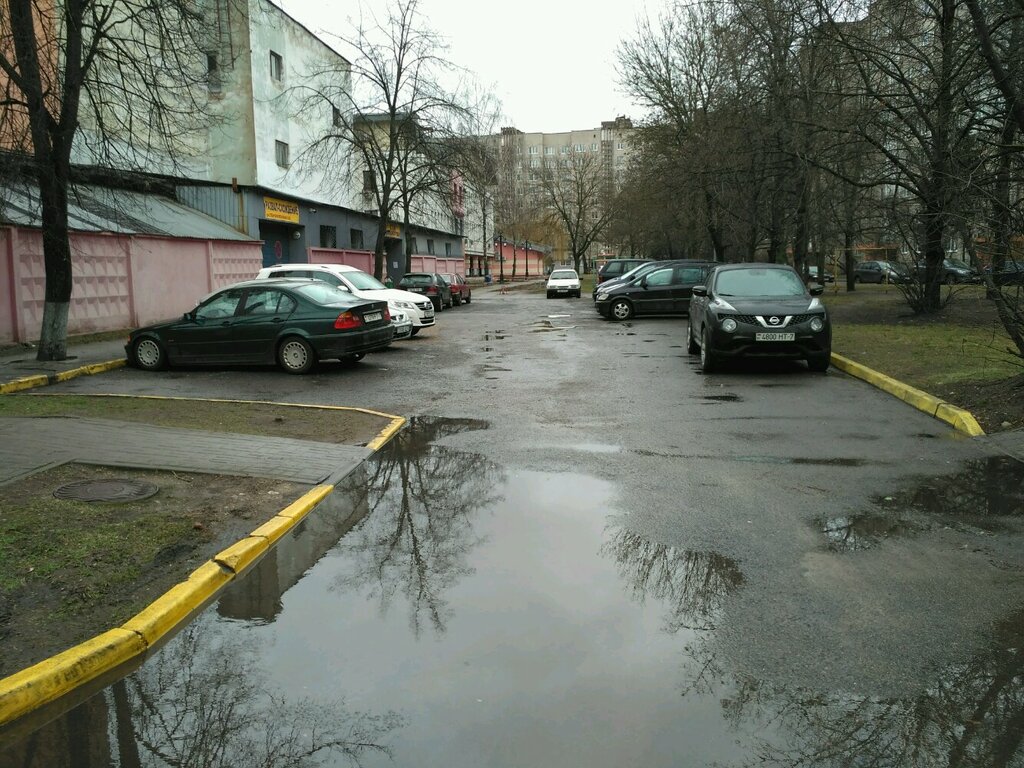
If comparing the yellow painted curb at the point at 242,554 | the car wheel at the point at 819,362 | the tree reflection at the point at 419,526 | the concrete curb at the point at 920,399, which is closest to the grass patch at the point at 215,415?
the tree reflection at the point at 419,526

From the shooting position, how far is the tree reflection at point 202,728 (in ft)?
10.3

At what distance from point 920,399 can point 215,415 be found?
8.44 m

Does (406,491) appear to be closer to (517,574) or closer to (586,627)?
(517,574)

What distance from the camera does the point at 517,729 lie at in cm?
326

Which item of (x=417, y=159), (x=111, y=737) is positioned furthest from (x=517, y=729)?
(x=417, y=159)

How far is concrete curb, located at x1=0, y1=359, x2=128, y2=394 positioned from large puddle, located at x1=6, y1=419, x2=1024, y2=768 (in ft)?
29.8

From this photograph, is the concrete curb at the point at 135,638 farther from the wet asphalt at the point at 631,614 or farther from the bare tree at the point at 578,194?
the bare tree at the point at 578,194

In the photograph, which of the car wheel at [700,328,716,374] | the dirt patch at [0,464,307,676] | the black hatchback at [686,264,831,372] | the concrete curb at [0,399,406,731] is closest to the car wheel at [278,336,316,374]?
the car wheel at [700,328,716,374]

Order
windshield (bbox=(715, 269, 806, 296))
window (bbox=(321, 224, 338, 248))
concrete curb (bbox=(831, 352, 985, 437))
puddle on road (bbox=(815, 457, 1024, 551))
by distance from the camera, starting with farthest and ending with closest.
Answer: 1. window (bbox=(321, 224, 338, 248))
2. windshield (bbox=(715, 269, 806, 296))
3. concrete curb (bbox=(831, 352, 985, 437))
4. puddle on road (bbox=(815, 457, 1024, 551))

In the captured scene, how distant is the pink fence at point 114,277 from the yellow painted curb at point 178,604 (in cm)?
1491

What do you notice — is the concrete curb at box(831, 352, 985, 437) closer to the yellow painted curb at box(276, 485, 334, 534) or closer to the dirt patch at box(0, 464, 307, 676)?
the yellow painted curb at box(276, 485, 334, 534)

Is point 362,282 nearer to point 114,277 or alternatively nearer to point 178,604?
point 114,277

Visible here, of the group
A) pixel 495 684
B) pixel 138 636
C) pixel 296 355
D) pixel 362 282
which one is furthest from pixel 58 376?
pixel 495 684

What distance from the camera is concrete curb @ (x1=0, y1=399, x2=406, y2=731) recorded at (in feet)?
11.5
